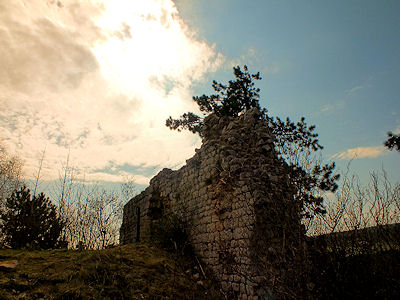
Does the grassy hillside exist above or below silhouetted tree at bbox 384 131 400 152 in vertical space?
below

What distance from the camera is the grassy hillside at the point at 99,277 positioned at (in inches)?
139

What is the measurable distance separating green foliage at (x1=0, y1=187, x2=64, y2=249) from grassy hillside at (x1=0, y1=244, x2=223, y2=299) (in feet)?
14.6

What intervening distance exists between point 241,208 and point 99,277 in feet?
9.03

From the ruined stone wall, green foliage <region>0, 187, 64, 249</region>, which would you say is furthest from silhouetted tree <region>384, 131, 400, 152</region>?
green foliage <region>0, 187, 64, 249</region>

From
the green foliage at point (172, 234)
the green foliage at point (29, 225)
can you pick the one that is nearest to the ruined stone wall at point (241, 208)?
the green foliage at point (172, 234)

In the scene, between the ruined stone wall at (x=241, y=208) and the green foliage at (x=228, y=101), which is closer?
the ruined stone wall at (x=241, y=208)

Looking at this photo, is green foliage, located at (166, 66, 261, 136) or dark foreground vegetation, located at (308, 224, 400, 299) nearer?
dark foreground vegetation, located at (308, 224, 400, 299)

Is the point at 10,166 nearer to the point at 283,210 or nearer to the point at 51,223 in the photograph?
the point at 51,223

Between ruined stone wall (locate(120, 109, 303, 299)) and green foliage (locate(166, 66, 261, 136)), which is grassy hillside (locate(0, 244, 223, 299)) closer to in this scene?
ruined stone wall (locate(120, 109, 303, 299))

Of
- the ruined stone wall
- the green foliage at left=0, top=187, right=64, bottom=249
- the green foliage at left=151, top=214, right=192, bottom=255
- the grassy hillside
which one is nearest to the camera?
the grassy hillside

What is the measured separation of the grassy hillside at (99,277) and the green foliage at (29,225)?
14.6ft

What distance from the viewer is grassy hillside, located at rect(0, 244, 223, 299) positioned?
3.53m

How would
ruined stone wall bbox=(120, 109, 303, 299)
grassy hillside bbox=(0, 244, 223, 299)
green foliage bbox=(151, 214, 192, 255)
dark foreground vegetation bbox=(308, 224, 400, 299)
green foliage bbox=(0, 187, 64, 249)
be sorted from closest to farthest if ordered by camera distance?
dark foreground vegetation bbox=(308, 224, 400, 299) → grassy hillside bbox=(0, 244, 223, 299) → ruined stone wall bbox=(120, 109, 303, 299) → green foliage bbox=(151, 214, 192, 255) → green foliage bbox=(0, 187, 64, 249)

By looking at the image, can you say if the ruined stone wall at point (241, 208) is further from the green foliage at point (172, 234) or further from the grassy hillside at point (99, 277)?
the grassy hillside at point (99, 277)
